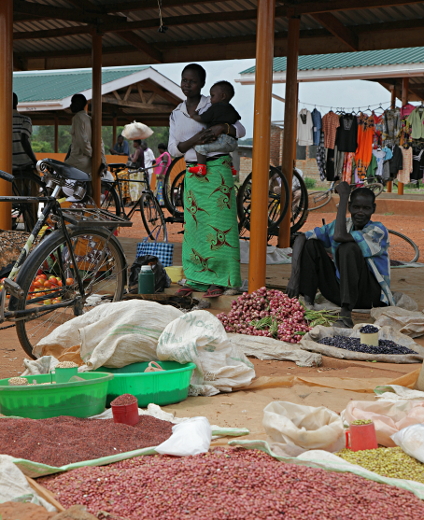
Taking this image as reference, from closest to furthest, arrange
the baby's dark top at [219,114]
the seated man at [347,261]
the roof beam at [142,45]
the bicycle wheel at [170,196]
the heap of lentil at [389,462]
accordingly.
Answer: the heap of lentil at [389,462] < the seated man at [347,261] < the baby's dark top at [219,114] < the bicycle wheel at [170,196] < the roof beam at [142,45]

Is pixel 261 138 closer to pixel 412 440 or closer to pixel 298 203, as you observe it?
pixel 412 440

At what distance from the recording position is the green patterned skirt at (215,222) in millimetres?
5191

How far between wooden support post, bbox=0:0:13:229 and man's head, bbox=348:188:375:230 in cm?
270

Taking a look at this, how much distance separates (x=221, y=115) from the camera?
5160 millimetres

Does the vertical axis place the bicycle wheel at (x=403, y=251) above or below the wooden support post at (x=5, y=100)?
below

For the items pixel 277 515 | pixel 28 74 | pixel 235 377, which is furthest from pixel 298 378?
pixel 28 74

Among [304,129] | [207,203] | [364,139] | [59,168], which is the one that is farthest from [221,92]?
[364,139]

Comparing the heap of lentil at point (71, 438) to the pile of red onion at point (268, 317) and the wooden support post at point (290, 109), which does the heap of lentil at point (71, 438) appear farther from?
the wooden support post at point (290, 109)

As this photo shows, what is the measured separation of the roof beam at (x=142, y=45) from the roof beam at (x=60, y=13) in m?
0.37

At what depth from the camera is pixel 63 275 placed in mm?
3777

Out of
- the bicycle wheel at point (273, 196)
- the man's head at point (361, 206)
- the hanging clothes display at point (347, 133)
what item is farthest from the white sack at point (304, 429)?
the hanging clothes display at point (347, 133)

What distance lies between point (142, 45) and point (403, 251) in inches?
164

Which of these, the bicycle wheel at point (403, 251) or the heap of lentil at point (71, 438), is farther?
the bicycle wheel at point (403, 251)

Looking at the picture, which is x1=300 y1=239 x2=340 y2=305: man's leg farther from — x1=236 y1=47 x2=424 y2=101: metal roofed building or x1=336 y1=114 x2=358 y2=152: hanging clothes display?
x1=236 y1=47 x2=424 y2=101: metal roofed building
